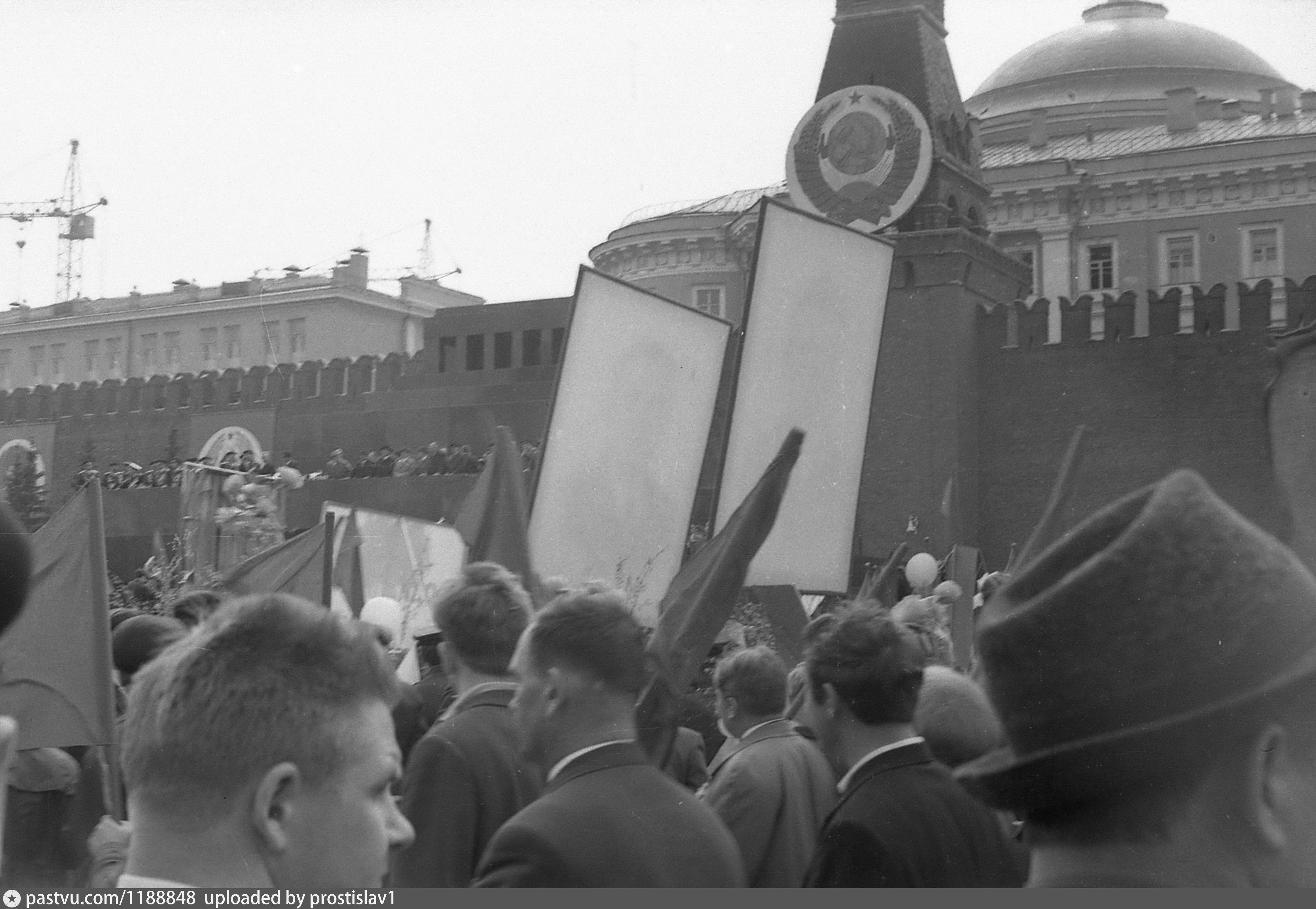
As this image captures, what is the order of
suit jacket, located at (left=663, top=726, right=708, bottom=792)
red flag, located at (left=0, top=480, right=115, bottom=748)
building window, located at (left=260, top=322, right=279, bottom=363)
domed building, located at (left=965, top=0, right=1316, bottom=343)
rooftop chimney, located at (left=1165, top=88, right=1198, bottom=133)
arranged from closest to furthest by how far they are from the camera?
red flag, located at (left=0, top=480, right=115, bottom=748)
suit jacket, located at (left=663, top=726, right=708, bottom=792)
domed building, located at (left=965, top=0, right=1316, bottom=343)
rooftop chimney, located at (left=1165, top=88, right=1198, bottom=133)
building window, located at (left=260, top=322, right=279, bottom=363)

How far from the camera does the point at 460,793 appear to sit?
3.10 metres

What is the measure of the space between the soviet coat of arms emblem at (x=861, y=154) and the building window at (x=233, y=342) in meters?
22.9

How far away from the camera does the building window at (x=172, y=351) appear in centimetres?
4322

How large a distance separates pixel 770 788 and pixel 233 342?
1612 inches

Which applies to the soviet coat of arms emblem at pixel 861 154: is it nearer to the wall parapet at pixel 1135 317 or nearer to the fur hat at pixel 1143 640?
the wall parapet at pixel 1135 317

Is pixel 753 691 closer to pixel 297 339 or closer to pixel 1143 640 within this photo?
pixel 1143 640

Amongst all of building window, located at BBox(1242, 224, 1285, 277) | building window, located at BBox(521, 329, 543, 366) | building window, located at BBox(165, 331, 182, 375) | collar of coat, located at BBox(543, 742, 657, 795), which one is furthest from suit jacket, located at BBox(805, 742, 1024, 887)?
building window, located at BBox(165, 331, 182, 375)

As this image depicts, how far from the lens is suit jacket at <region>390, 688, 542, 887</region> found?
9.93ft

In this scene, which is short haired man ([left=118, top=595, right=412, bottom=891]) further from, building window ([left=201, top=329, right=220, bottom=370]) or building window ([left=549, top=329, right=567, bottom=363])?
building window ([left=201, top=329, right=220, bottom=370])

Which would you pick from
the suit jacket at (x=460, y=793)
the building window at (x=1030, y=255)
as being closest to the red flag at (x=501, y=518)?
the suit jacket at (x=460, y=793)

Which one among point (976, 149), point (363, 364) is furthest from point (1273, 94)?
point (363, 364)

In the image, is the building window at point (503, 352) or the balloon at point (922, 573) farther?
the building window at point (503, 352)

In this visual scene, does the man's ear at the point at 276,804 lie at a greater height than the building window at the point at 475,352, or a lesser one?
lesser

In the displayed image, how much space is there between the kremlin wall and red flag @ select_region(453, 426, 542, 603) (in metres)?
10.6
